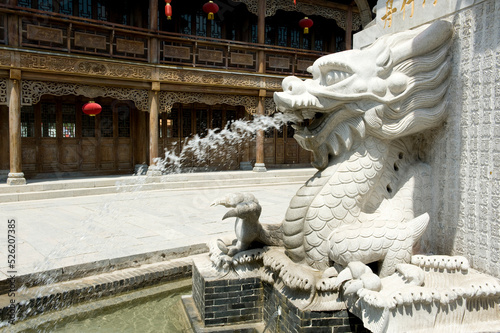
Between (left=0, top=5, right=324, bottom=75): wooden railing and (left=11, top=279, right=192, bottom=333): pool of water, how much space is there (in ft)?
24.9

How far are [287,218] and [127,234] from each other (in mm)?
3334

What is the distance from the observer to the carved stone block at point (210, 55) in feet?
37.2

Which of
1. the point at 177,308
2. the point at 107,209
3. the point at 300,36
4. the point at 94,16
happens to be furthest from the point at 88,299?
the point at 300,36

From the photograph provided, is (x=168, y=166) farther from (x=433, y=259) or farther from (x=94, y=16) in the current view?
(x=433, y=259)

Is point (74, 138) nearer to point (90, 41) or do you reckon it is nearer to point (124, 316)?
point (90, 41)

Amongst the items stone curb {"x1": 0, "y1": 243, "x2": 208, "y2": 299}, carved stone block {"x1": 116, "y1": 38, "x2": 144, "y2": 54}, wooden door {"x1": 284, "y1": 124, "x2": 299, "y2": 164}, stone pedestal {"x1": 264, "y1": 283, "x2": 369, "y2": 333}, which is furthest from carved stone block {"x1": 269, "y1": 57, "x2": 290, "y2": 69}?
stone pedestal {"x1": 264, "y1": 283, "x2": 369, "y2": 333}

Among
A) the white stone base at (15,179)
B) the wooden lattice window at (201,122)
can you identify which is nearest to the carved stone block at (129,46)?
the wooden lattice window at (201,122)

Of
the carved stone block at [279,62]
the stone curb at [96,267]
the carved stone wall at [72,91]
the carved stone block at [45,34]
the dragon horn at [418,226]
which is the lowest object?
the stone curb at [96,267]

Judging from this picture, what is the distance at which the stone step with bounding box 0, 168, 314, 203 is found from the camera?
28.6 feet

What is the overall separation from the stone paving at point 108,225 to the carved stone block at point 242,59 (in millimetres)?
4468

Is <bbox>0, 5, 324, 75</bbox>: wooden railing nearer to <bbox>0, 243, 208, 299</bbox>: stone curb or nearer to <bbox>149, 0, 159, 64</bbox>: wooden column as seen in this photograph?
<bbox>149, 0, 159, 64</bbox>: wooden column

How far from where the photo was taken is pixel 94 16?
11586 millimetres

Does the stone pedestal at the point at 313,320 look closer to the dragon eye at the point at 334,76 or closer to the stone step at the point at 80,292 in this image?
the dragon eye at the point at 334,76

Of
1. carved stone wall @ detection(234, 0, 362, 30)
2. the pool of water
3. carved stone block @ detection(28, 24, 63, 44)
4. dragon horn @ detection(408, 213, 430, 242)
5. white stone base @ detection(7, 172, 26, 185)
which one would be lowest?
the pool of water
